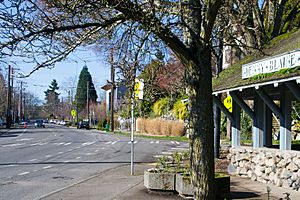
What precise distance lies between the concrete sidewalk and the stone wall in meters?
0.23

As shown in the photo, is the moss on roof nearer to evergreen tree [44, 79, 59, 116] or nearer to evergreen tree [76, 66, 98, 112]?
evergreen tree [76, 66, 98, 112]


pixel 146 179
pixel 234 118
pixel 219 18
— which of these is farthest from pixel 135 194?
pixel 234 118

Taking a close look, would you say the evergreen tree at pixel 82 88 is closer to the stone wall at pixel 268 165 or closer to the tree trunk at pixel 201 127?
the stone wall at pixel 268 165

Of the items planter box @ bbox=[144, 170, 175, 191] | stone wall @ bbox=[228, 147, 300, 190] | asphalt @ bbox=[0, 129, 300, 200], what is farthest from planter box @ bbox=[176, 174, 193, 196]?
stone wall @ bbox=[228, 147, 300, 190]

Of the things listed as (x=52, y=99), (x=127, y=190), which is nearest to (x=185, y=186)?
(x=127, y=190)

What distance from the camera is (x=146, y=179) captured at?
1031 centimetres

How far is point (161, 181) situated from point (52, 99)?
15410 centimetres

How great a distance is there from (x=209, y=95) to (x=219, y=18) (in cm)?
345

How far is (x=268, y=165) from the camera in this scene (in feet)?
38.2

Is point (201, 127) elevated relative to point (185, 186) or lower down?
elevated

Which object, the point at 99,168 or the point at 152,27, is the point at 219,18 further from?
the point at 99,168

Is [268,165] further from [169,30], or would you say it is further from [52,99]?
[52,99]

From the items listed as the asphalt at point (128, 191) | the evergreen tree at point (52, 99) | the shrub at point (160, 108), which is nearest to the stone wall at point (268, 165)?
the asphalt at point (128, 191)

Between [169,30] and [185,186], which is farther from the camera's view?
[185,186]
